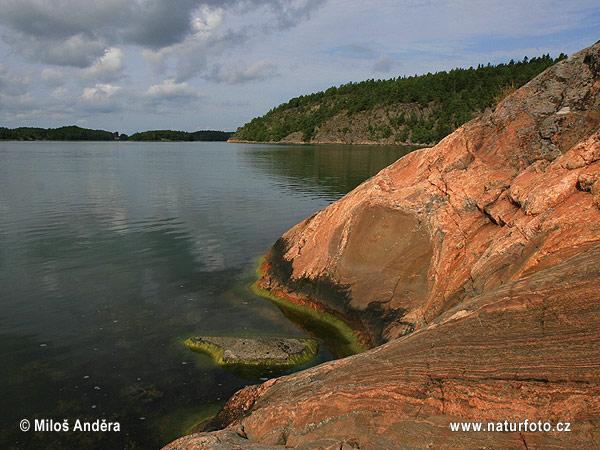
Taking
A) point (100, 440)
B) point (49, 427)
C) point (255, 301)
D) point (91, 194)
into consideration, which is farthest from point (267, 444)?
point (91, 194)

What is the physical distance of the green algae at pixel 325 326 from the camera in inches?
443

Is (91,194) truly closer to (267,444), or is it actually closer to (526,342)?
(267,444)

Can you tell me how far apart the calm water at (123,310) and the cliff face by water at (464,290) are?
1820 mm

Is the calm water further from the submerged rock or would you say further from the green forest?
the green forest

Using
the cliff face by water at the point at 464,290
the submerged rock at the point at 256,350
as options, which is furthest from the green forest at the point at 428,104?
the submerged rock at the point at 256,350

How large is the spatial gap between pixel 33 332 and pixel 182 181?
112 ft

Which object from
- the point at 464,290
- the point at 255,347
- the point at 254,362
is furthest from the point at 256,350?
the point at 464,290

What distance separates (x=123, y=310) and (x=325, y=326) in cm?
627

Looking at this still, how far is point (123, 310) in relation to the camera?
1291 centimetres

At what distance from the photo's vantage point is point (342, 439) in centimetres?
555

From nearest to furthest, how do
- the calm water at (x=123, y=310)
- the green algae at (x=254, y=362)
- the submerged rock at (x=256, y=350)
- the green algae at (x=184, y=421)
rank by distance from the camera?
the green algae at (x=184, y=421), the calm water at (x=123, y=310), the green algae at (x=254, y=362), the submerged rock at (x=256, y=350)

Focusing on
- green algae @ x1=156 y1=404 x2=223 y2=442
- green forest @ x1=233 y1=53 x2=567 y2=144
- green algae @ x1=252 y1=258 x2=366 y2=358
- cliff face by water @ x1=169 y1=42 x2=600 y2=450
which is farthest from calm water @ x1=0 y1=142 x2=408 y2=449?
green forest @ x1=233 y1=53 x2=567 y2=144

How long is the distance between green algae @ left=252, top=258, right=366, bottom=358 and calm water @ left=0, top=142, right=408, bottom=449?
0.40 metres

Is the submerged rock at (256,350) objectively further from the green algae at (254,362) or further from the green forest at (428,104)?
the green forest at (428,104)
